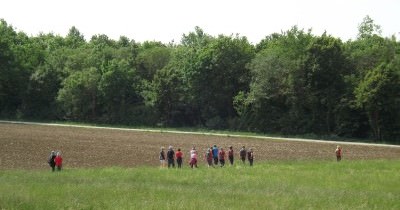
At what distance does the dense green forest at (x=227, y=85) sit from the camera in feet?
233

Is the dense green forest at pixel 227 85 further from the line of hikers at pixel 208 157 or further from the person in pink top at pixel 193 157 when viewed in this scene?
the person in pink top at pixel 193 157

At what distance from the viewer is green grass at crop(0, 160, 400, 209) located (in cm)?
1581

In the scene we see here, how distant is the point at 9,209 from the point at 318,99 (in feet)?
212

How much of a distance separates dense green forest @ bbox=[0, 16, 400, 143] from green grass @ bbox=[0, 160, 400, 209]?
4189 cm

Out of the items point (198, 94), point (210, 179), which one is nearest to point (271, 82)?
point (198, 94)

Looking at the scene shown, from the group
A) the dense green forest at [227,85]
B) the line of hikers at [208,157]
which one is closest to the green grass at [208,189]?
the line of hikers at [208,157]

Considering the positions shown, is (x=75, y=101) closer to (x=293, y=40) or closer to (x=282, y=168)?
(x=293, y=40)

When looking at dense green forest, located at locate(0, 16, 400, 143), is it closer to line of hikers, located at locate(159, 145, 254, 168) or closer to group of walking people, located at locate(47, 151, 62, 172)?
line of hikers, located at locate(159, 145, 254, 168)

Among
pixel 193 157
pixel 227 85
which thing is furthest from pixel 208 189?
pixel 227 85

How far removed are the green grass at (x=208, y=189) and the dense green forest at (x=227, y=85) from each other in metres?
41.9

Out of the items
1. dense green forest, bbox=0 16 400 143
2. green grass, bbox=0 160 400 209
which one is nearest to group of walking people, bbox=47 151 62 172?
green grass, bbox=0 160 400 209

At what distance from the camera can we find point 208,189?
2075 centimetres

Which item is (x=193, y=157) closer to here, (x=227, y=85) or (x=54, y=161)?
(x=54, y=161)

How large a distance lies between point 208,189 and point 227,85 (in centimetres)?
6953
